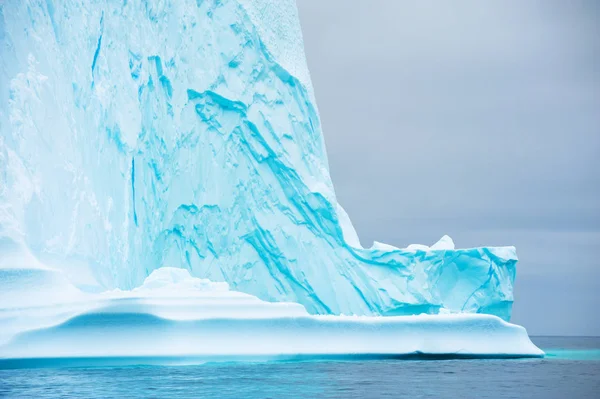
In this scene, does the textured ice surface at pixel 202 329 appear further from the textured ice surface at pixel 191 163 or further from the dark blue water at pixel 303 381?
the textured ice surface at pixel 191 163

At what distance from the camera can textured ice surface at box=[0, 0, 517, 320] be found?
Result: 14.5 m

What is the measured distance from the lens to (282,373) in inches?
518

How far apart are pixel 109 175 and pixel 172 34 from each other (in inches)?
147

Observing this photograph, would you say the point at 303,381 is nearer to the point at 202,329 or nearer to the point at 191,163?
the point at 202,329

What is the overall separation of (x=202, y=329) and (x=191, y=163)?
5.40m

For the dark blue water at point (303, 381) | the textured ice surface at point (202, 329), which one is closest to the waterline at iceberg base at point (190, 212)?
the textured ice surface at point (202, 329)

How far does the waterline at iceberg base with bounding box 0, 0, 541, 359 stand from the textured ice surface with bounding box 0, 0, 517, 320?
0.03 metres

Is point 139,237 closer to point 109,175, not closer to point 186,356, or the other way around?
point 109,175

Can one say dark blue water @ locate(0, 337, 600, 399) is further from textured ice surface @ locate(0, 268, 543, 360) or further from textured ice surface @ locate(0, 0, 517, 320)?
textured ice surface @ locate(0, 0, 517, 320)

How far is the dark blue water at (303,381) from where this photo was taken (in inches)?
404

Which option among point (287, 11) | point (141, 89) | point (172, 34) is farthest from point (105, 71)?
point (287, 11)

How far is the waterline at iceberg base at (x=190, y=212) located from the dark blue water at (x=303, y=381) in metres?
0.48

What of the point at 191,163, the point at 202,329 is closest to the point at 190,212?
the point at 191,163

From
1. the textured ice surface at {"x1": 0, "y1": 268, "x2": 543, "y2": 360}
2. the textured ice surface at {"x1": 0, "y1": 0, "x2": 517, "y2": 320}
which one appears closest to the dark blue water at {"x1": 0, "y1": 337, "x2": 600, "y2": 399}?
the textured ice surface at {"x1": 0, "y1": 268, "x2": 543, "y2": 360}
